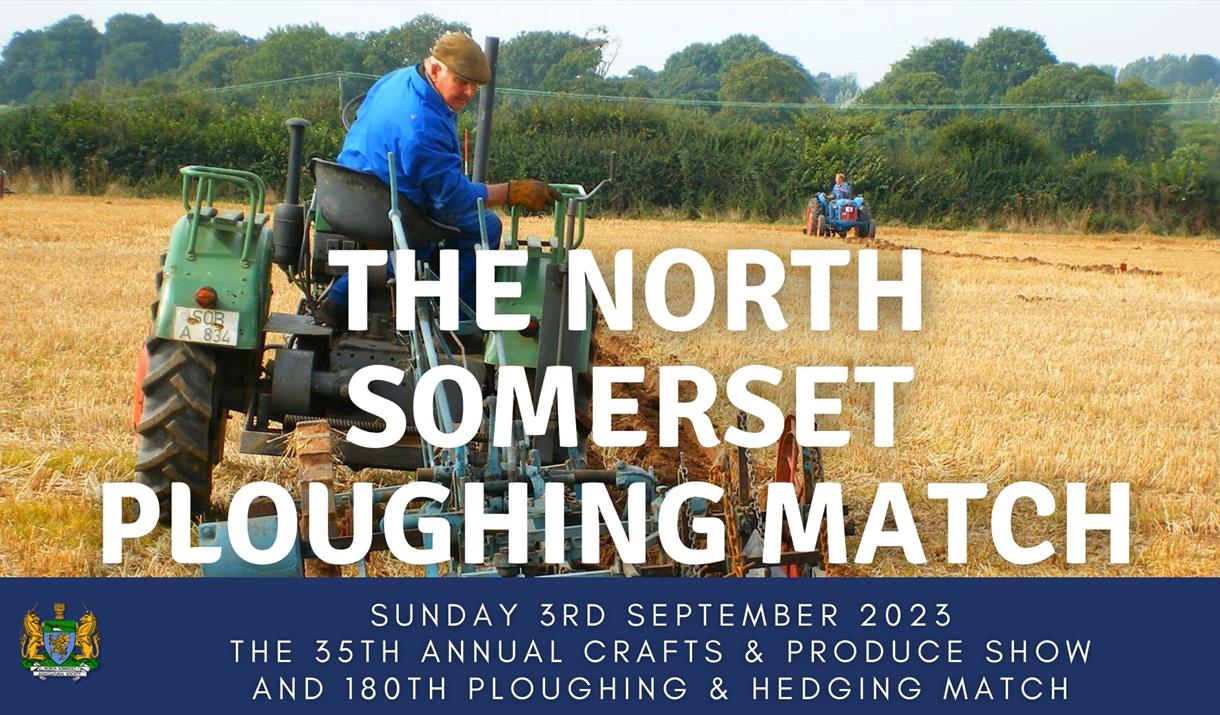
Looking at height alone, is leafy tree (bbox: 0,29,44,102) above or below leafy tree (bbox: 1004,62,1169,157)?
above

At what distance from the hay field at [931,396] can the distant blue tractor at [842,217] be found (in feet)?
23.5

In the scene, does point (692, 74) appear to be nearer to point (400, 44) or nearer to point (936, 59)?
point (936, 59)

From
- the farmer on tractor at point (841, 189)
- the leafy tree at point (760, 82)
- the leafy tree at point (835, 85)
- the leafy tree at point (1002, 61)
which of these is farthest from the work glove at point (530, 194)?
the leafy tree at point (835, 85)

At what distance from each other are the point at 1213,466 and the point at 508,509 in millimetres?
4321

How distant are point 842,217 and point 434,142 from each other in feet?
67.8

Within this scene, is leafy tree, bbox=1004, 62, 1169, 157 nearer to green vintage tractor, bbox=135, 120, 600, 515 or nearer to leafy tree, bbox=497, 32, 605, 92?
leafy tree, bbox=497, 32, 605, 92

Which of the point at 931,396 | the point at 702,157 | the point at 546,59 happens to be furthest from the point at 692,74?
the point at 931,396

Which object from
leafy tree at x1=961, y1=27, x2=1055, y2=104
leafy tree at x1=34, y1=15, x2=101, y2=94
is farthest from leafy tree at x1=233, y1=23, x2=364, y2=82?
leafy tree at x1=961, y1=27, x2=1055, y2=104

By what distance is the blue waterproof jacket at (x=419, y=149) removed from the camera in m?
5.10

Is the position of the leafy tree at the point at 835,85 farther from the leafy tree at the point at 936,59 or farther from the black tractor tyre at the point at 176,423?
the black tractor tyre at the point at 176,423

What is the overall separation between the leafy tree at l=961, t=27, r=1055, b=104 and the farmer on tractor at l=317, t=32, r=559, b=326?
73.4m

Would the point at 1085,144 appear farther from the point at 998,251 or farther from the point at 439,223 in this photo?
the point at 439,223
